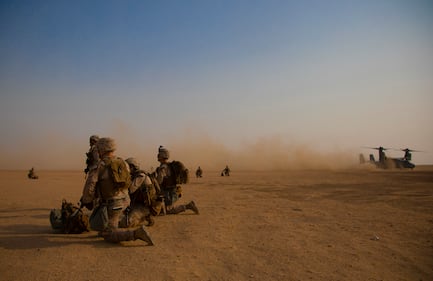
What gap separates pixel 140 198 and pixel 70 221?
1.65m

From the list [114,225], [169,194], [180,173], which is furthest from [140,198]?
[169,194]

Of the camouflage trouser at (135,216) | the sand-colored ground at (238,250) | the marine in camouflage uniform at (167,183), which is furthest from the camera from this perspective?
the marine in camouflage uniform at (167,183)

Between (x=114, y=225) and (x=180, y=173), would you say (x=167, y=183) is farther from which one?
(x=114, y=225)

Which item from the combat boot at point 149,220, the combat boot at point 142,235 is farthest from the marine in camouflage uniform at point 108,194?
the combat boot at point 149,220

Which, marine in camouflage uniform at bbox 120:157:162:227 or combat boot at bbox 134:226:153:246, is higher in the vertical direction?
marine in camouflage uniform at bbox 120:157:162:227

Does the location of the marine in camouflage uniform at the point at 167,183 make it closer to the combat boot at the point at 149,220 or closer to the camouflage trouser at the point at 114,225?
the combat boot at the point at 149,220

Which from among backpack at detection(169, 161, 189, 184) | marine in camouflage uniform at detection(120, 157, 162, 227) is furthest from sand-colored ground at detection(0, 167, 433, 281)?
backpack at detection(169, 161, 189, 184)

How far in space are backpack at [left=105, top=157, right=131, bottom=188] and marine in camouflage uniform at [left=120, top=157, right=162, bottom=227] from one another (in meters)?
1.16

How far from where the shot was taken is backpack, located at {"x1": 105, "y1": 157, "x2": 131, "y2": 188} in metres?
6.20

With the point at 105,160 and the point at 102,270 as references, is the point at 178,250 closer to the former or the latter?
the point at 102,270

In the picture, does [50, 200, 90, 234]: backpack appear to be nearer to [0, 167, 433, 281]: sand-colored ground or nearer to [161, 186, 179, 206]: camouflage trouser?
[0, 167, 433, 281]: sand-colored ground

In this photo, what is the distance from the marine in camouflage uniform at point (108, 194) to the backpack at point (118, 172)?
0.08 m

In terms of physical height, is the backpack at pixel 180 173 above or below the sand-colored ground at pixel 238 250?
above

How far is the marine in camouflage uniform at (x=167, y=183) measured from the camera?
9.65m
